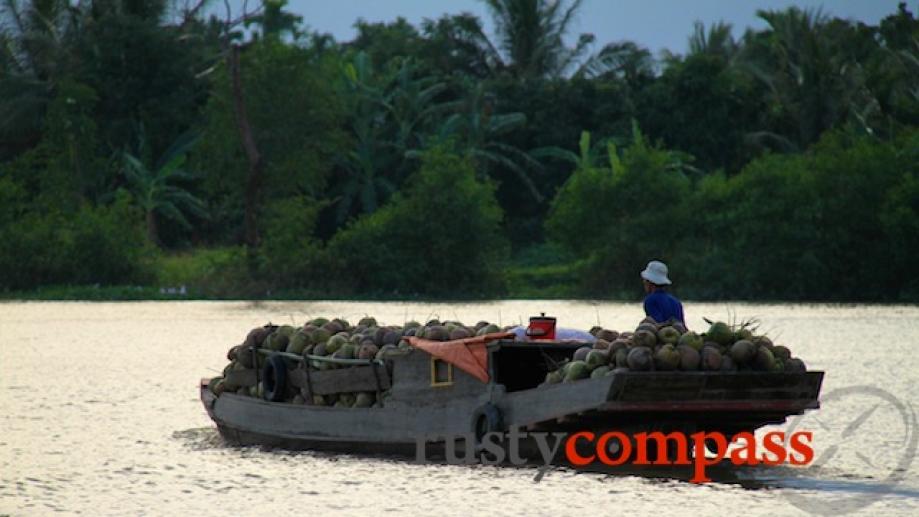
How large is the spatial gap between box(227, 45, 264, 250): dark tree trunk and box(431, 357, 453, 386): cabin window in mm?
33535

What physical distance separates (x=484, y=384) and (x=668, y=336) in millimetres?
1597

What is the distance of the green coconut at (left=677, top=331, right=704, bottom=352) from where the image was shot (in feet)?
39.4

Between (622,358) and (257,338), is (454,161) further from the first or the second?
(622,358)

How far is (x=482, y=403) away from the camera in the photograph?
42.6 feet

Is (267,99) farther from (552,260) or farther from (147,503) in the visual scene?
(147,503)

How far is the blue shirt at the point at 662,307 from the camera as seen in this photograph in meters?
13.0

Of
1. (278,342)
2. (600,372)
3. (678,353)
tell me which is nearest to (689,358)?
(678,353)

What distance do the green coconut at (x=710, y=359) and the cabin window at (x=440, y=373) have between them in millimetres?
2168

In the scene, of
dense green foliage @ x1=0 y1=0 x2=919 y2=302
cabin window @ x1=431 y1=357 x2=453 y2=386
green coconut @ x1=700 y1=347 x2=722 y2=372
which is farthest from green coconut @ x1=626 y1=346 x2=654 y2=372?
dense green foliage @ x1=0 y1=0 x2=919 y2=302

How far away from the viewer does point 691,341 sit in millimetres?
12031

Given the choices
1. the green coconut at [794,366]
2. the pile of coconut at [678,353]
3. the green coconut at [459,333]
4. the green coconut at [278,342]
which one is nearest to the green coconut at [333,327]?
the green coconut at [278,342]

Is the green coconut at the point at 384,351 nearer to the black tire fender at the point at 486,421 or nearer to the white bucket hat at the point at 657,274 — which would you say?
the black tire fender at the point at 486,421

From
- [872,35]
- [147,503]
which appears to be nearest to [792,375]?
[147,503]

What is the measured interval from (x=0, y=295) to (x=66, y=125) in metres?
4.95
